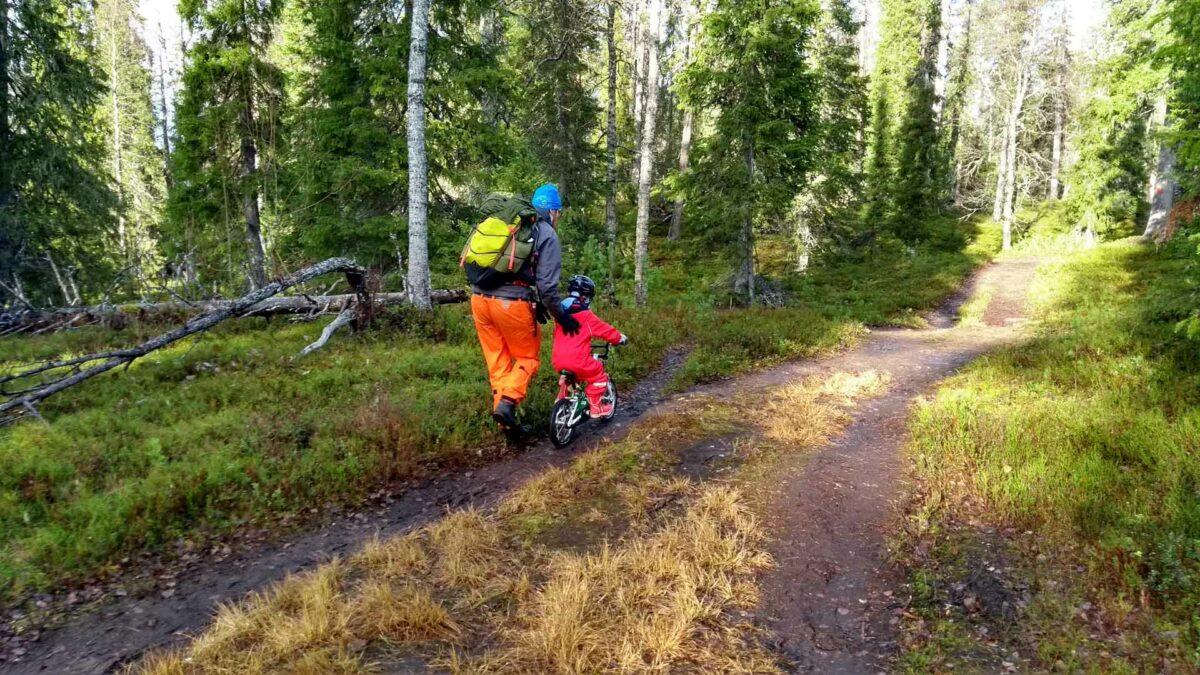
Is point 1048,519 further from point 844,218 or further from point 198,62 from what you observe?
point 844,218

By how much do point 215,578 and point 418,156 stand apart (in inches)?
334

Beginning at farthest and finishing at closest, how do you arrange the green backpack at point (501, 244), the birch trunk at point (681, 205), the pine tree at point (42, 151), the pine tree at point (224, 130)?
1. the birch trunk at point (681, 205)
2. the pine tree at point (224, 130)
3. the pine tree at point (42, 151)
4. the green backpack at point (501, 244)

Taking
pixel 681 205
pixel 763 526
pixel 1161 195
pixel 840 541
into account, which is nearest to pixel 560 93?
pixel 681 205

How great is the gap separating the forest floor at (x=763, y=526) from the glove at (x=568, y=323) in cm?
136

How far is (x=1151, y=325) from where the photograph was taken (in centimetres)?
1045

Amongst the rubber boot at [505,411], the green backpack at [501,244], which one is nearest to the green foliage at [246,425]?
the rubber boot at [505,411]

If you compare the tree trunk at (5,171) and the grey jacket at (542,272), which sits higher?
the tree trunk at (5,171)

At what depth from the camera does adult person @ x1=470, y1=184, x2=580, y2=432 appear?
6242 mm

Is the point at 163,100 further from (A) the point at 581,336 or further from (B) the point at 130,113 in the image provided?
(A) the point at 581,336

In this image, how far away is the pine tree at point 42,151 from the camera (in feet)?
44.9

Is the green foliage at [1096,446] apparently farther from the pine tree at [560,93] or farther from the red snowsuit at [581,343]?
→ the pine tree at [560,93]

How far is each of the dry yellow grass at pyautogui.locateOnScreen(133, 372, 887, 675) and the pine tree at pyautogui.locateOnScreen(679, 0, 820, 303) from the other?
12857 millimetres

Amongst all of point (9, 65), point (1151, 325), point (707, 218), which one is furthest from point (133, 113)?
point (1151, 325)

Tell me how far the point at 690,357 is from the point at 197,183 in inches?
532
